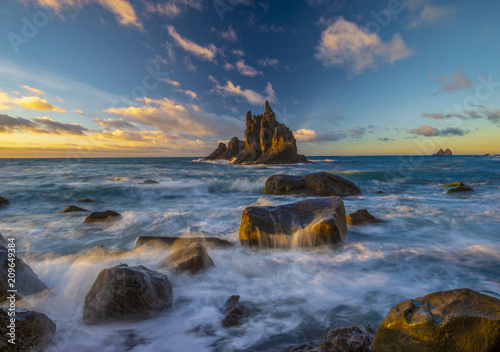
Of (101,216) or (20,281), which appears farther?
(101,216)

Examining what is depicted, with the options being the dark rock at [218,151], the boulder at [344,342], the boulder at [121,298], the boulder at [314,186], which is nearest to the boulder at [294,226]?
the boulder at [121,298]

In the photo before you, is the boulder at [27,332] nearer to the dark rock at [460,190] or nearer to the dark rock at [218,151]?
the dark rock at [460,190]

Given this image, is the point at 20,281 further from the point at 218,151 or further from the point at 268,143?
the point at 218,151

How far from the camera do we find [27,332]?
7.76ft

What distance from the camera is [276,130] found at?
6600 cm

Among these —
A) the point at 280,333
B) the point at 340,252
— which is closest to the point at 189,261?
the point at 280,333

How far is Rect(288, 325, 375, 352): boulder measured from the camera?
7.43 ft

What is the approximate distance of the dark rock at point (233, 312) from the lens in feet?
10.1

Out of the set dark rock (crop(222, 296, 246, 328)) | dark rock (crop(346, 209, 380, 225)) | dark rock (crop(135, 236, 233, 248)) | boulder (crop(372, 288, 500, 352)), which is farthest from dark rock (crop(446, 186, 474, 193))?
dark rock (crop(222, 296, 246, 328))

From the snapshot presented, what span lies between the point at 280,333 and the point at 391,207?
929cm

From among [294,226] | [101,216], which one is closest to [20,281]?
[294,226]

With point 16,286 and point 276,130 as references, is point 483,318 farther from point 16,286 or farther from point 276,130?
point 276,130

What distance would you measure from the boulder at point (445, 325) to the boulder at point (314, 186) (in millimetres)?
10626

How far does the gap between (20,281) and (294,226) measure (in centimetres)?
517
